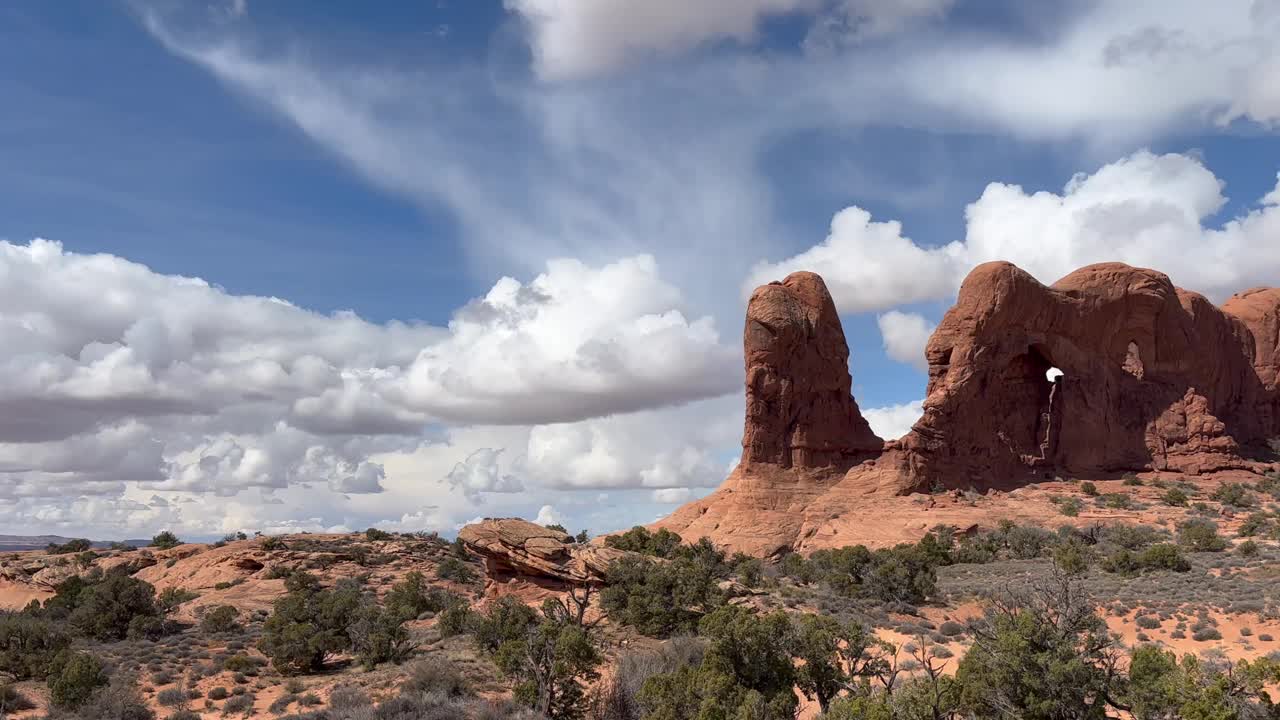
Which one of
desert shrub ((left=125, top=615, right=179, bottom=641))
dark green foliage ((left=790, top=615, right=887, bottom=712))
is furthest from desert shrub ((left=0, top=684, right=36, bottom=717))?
dark green foliage ((left=790, top=615, right=887, bottom=712))

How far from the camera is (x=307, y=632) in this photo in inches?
950

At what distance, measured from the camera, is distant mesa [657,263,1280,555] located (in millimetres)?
52625

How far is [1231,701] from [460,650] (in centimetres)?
1923

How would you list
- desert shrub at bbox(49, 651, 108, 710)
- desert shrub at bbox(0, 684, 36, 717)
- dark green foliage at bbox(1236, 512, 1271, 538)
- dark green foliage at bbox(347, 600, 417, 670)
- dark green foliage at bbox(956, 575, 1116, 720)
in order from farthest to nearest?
dark green foliage at bbox(1236, 512, 1271, 538)
dark green foliage at bbox(347, 600, 417, 670)
desert shrub at bbox(0, 684, 36, 717)
desert shrub at bbox(49, 651, 108, 710)
dark green foliage at bbox(956, 575, 1116, 720)

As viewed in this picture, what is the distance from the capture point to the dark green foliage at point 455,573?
45.6 metres

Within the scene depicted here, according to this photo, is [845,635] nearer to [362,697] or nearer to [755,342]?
[362,697]

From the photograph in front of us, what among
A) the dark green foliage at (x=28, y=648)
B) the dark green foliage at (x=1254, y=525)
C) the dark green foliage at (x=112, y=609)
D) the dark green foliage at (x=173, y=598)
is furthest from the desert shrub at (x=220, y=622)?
the dark green foliage at (x=1254, y=525)

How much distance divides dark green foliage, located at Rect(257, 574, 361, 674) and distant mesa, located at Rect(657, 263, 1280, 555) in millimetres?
26820

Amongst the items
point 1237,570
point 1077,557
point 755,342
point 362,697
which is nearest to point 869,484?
point 755,342

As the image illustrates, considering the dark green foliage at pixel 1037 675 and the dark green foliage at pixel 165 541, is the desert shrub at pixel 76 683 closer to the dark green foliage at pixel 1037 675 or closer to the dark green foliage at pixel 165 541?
the dark green foliage at pixel 1037 675

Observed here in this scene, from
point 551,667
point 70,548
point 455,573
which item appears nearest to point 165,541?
point 70,548

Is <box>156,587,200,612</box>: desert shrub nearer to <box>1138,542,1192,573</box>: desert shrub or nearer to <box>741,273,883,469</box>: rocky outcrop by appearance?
<box>741,273,883,469</box>: rocky outcrop

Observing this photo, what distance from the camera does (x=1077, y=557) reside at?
3319cm

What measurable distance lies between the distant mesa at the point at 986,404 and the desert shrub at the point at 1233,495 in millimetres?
3981
